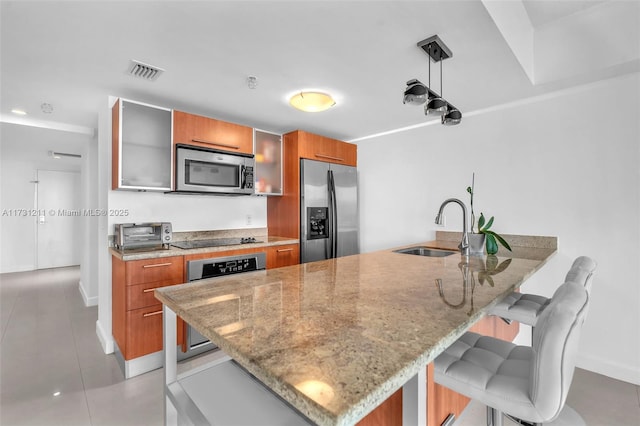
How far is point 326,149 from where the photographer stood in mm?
3609

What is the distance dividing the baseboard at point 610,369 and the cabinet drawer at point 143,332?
11.0 feet

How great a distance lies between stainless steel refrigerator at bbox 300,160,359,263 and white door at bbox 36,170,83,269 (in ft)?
18.5

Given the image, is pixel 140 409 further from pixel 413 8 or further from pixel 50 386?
pixel 413 8

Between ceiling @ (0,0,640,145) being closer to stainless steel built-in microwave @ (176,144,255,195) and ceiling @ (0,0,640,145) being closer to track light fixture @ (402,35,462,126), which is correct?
track light fixture @ (402,35,462,126)

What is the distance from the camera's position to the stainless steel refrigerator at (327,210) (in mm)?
3324

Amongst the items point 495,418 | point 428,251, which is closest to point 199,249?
point 428,251


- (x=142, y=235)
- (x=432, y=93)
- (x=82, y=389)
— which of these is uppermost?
(x=432, y=93)

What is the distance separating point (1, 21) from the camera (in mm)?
1543

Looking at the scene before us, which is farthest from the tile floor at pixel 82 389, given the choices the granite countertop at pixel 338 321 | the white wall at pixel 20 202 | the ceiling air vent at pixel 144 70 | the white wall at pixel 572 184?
the white wall at pixel 20 202

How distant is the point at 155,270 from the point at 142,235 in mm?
428

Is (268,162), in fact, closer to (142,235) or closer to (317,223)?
(317,223)

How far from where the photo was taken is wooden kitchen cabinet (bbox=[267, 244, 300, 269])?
9.73 ft

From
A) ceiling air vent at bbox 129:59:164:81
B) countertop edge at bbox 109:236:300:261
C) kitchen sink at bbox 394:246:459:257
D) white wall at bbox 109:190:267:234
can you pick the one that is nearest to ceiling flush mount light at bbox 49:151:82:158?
white wall at bbox 109:190:267:234

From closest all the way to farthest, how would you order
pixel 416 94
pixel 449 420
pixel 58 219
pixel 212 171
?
pixel 449 420, pixel 416 94, pixel 212 171, pixel 58 219
